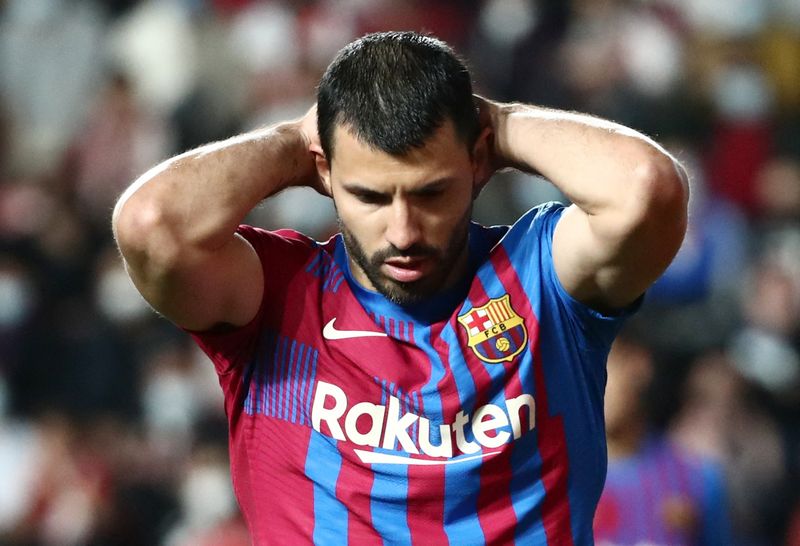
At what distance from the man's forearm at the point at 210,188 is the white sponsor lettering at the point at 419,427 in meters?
0.47

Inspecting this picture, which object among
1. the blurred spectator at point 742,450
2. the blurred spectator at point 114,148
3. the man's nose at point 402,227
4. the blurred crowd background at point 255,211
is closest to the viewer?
the man's nose at point 402,227

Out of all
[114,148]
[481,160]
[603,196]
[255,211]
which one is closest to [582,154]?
[603,196]

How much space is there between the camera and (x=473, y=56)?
25.2 feet

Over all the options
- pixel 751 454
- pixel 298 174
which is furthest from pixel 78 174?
pixel 298 174

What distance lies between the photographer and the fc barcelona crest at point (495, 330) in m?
2.88

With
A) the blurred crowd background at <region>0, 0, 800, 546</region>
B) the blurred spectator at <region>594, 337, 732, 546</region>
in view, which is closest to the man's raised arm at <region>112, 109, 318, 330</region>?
the blurred spectator at <region>594, 337, 732, 546</region>

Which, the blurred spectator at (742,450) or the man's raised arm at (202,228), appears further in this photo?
the blurred spectator at (742,450)

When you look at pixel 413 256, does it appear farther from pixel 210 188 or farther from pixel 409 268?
pixel 210 188

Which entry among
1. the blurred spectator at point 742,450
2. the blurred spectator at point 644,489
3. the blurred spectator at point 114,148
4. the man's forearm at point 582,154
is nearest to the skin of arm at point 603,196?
the man's forearm at point 582,154

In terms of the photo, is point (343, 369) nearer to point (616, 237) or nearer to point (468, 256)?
point (468, 256)

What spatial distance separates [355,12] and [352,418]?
17.8 feet

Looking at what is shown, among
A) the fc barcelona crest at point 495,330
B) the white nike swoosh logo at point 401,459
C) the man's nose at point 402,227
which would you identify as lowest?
the white nike swoosh logo at point 401,459

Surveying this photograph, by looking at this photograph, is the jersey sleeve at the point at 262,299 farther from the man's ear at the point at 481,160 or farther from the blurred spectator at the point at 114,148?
the blurred spectator at the point at 114,148

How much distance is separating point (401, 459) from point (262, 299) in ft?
1.55
